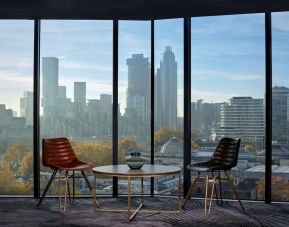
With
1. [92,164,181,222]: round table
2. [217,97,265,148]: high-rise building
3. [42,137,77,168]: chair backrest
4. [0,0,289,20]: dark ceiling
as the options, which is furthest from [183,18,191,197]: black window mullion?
[42,137,77,168]: chair backrest

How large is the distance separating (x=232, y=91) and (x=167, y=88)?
0.89 metres

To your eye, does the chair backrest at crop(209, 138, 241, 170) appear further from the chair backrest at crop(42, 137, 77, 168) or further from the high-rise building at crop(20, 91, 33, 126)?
the high-rise building at crop(20, 91, 33, 126)

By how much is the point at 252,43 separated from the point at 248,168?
1653 millimetres

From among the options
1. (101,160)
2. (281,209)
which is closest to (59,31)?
(101,160)

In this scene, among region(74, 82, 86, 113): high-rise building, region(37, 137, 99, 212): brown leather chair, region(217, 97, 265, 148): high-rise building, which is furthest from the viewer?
region(74, 82, 86, 113): high-rise building

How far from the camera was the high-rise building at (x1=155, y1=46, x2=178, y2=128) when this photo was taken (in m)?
6.20

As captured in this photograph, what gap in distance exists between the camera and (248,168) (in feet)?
19.4

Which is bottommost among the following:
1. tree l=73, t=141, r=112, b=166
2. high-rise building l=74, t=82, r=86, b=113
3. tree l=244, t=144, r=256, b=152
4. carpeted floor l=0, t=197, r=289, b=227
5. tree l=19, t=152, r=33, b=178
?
carpeted floor l=0, t=197, r=289, b=227

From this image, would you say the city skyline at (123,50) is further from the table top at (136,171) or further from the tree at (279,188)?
the table top at (136,171)

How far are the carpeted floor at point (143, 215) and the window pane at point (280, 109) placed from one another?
32 centimetres

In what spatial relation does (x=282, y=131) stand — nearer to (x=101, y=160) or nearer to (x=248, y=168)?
(x=248, y=168)

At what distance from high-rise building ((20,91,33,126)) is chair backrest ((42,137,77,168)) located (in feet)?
2.19

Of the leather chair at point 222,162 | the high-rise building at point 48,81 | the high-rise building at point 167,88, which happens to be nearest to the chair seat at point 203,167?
the leather chair at point 222,162

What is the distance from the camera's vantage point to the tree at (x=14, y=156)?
609cm
